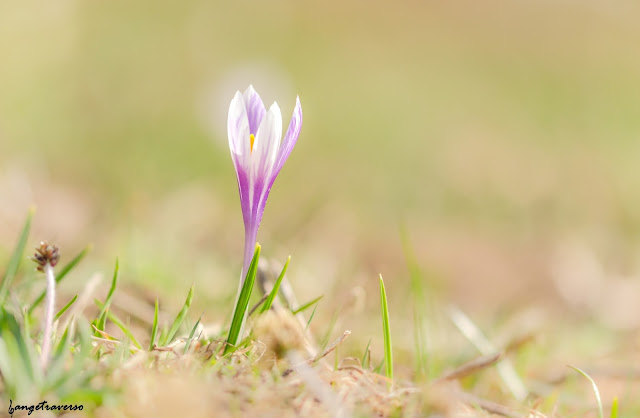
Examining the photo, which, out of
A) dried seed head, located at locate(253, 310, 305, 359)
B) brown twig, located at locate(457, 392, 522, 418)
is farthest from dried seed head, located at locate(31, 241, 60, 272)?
brown twig, located at locate(457, 392, 522, 418)

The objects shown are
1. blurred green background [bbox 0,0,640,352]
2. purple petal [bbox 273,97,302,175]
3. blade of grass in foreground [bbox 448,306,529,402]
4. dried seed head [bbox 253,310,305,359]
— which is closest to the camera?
dried seed head [bbox 253,310,305,359]

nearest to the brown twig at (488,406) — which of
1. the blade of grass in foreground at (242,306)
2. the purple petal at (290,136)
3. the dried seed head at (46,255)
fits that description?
the blade of grass in foreground at (242,306)

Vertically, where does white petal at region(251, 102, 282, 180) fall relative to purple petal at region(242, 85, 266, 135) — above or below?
below

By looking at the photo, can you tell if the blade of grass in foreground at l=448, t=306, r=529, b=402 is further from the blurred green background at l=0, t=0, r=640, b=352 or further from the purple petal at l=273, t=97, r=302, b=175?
the purple petal at l=273, t=97, r=302, b=175

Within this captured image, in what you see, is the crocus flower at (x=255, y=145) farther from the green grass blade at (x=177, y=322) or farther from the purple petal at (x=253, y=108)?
the green grass blade at (x=177, y=322)

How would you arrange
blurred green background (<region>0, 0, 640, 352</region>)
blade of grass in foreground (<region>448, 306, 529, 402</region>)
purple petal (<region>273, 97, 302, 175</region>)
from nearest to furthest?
purple petal (<region>273, 97, 302, 175</region>) < blade of grass in foreground (<region>448, 306, 529, 402</region>) < blurred green background (<region>0, 0, 640, 352</region>)

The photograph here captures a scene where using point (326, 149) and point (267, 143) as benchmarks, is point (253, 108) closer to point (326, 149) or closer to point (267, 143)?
point (267, 143)
